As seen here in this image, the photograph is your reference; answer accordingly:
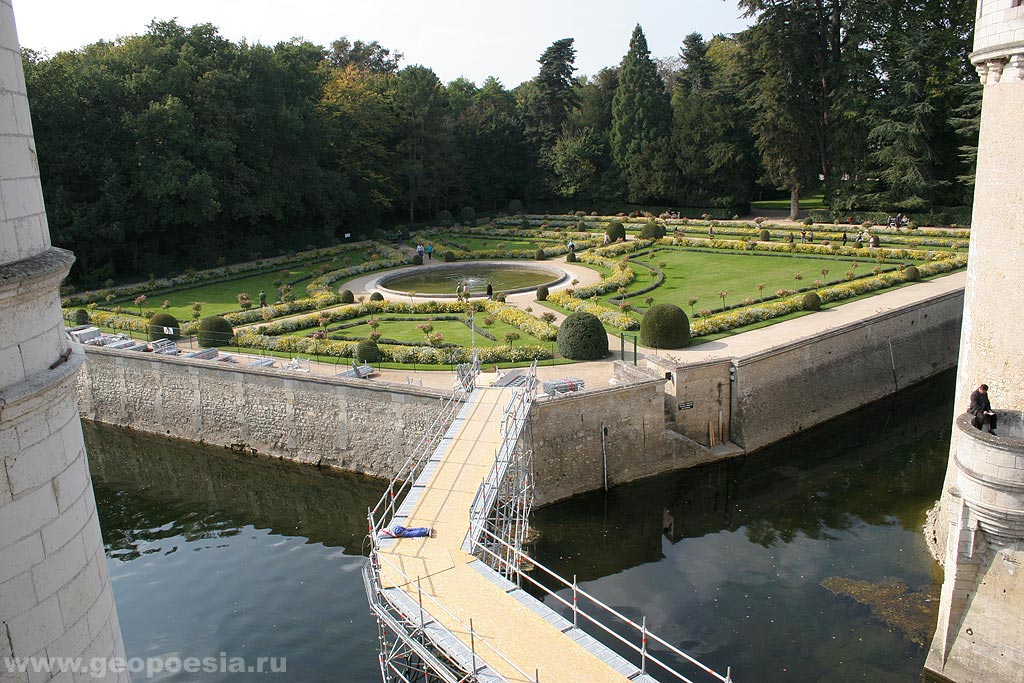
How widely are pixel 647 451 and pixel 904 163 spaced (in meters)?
32.6

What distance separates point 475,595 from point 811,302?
2149cm

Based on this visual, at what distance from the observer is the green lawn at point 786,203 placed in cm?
6010

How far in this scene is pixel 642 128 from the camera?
198ft

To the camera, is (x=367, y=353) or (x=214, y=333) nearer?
(x=367, y=353)

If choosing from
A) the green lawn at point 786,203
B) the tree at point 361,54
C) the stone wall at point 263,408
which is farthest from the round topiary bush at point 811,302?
the tree at point 361,54

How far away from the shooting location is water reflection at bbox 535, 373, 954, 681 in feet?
48.4

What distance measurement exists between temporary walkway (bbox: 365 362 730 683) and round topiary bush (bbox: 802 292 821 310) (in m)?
15.3

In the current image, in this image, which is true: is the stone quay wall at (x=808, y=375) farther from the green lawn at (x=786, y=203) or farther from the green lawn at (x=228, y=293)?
the green lawn at (x=786, y=203)

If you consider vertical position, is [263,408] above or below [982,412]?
below

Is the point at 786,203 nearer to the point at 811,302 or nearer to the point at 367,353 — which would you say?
the point at 811,302

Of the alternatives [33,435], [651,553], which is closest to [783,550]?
[651,553]

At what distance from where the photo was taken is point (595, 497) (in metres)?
21.0

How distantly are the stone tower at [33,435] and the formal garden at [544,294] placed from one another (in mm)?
20237

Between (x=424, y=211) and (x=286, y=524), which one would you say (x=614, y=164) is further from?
(x=286, y=524)
